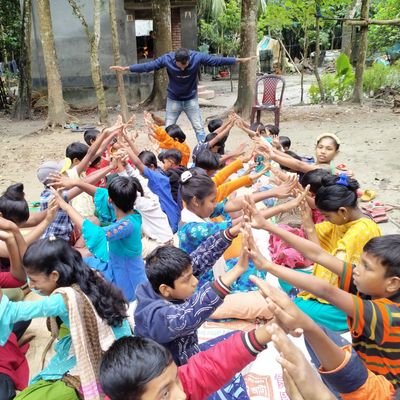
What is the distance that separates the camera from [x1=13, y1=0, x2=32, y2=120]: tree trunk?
417 inches

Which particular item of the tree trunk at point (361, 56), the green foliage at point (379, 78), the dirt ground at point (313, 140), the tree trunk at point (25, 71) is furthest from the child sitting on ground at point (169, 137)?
the green foliage at point (379, 78)

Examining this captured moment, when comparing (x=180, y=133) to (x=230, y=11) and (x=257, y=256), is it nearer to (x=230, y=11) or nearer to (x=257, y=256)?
(x=257, y=256)

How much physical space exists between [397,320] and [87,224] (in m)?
1.95

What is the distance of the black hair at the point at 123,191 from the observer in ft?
9.63

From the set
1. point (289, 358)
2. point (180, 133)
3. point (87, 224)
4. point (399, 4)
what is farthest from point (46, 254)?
point (399, 4)

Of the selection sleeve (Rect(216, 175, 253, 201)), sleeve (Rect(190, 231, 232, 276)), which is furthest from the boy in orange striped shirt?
sleeve (Rect(216, 175, 253, 201))

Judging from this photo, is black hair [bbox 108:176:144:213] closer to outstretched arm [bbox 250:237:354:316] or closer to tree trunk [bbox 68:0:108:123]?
outstretched arm [bbox 250:237:354:316]

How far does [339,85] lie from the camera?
11.2 m

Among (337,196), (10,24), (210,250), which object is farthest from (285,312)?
(10,24)

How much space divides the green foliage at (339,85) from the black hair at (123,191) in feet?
31.2

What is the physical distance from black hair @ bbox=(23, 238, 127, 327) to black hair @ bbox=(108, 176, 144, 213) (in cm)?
89

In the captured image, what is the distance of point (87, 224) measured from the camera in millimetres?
2881

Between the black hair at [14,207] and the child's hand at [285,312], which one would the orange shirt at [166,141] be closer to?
the black hair at [14,207]

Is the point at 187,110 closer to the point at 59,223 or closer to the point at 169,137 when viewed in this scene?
the point at 169,137
